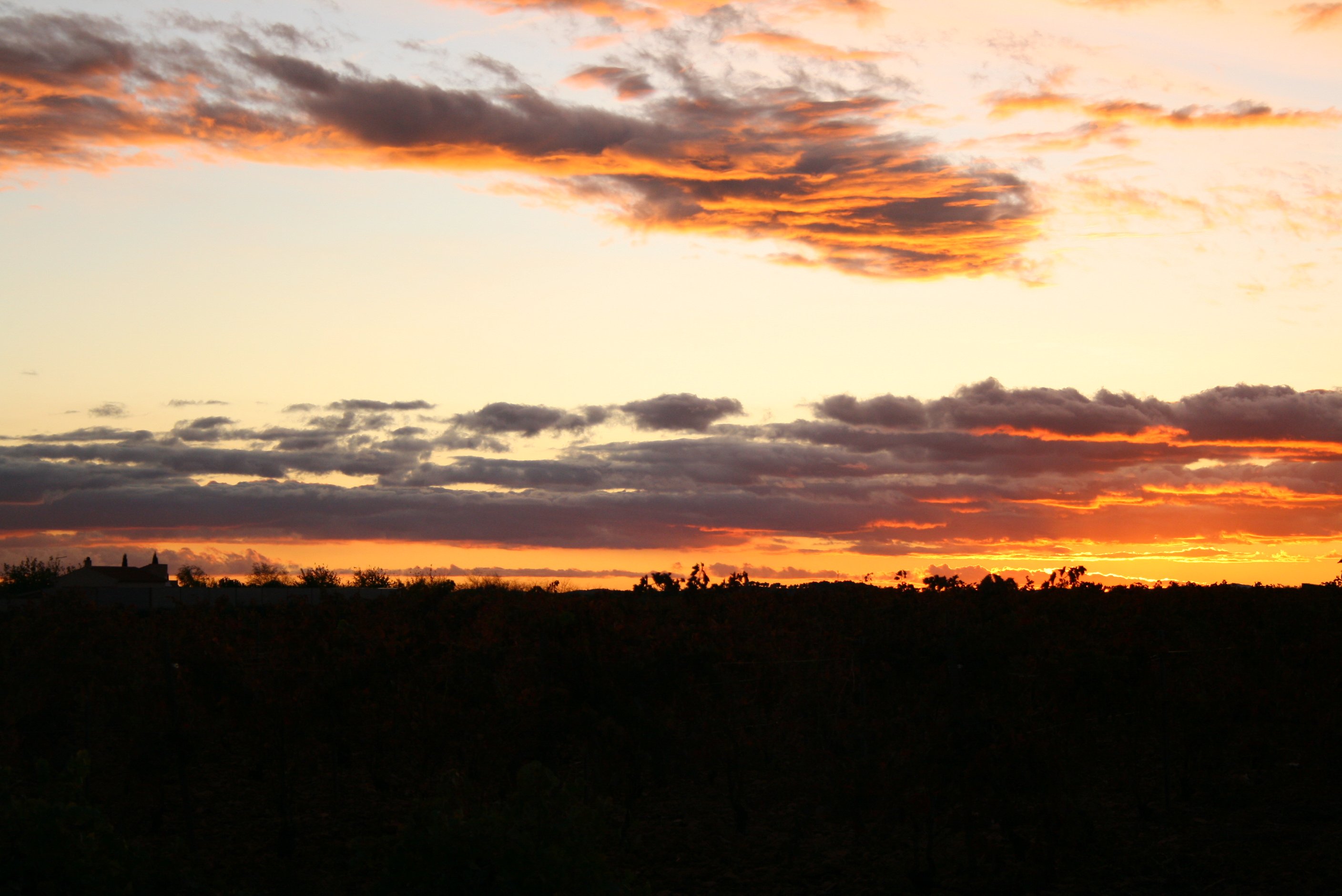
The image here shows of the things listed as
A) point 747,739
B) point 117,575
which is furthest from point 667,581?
point 117,575

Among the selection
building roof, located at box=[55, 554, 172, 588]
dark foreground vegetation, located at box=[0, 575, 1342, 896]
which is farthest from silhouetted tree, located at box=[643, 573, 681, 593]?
building roof, located at box=[55, 554, 172, 588]

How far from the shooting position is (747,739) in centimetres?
1279

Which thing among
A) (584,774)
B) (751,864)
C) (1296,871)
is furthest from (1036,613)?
(584,774)

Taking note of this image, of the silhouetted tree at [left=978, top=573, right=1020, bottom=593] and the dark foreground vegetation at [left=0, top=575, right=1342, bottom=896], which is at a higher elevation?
the silhouetted tree at [left=978, top=573, right=1020, bottom=593]

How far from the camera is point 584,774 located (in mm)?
11656

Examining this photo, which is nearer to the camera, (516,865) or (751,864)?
(516,865)

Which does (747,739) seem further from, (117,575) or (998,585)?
(117,575)

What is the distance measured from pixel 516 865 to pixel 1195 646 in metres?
13.2

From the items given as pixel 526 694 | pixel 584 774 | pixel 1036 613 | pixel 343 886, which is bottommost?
pixel 343 886

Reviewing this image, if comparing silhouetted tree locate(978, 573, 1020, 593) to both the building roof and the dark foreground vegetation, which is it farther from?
the building roof

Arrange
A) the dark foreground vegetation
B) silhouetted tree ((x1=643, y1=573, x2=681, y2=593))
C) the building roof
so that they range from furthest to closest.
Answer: the building roof
silhouetted tree ((x1=643, y1=573, x2=681, y2=593))
the dark foreground vegetation

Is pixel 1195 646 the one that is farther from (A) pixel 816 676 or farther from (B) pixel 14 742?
(B) pixel 14 742

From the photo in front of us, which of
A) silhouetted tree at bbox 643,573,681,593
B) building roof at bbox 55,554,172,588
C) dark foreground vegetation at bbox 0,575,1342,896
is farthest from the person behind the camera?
building roof at bbox 55,554,172,588

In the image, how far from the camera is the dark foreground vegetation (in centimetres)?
1007
